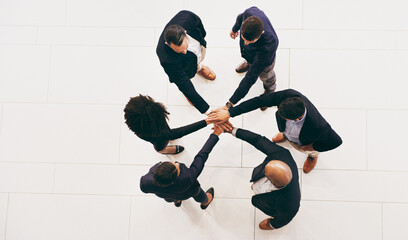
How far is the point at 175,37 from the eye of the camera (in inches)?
73.0

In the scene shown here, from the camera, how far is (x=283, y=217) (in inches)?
78.5

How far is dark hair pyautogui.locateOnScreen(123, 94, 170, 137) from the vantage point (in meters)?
1.82

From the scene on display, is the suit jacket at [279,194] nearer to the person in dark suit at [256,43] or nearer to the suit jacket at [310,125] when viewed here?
the suit jacket at [310,125]

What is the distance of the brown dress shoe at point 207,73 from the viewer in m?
2.58

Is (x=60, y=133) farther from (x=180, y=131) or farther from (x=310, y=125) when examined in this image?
(x=310, y=125)

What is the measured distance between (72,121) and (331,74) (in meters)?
2.67

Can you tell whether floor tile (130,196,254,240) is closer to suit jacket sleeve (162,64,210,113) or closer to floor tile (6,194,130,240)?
floor tile (6,194,130,240)

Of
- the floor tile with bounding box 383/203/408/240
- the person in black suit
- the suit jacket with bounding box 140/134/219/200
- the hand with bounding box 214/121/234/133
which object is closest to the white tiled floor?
the floor tile with bounding box 383/203/408/240

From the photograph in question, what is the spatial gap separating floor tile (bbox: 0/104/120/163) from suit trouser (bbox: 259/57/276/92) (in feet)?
4.87

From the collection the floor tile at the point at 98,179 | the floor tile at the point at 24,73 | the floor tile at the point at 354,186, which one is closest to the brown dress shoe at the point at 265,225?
the floor tile at the point at 354,186

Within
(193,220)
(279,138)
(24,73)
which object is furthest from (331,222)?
(24,73)

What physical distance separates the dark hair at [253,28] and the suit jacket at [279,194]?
76cm

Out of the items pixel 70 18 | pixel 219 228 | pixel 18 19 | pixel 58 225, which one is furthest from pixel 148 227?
pixel 18 19

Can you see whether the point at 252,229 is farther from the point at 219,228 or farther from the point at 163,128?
the point at 163,128
